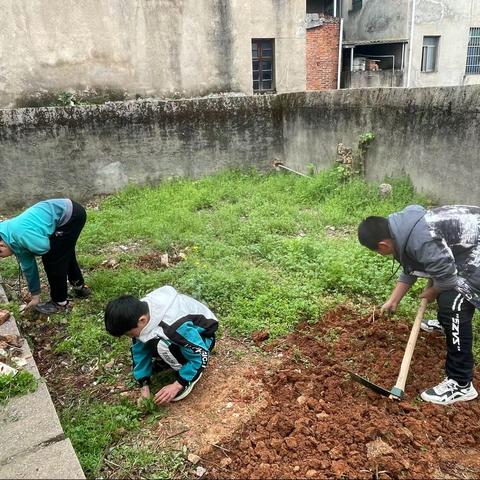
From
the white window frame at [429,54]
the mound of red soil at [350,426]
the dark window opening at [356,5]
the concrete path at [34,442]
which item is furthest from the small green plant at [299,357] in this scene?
the dark window opening at [356,5]

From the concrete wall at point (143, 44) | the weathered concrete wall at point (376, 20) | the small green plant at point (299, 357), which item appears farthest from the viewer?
the weathered concrete wall at point (376, 20)

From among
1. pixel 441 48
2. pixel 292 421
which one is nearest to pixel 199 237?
pixel 292 421

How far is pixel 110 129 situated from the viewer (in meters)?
8.06

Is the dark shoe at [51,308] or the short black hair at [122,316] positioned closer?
the short black hair at [122,316]

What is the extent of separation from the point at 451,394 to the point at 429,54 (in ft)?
61.3

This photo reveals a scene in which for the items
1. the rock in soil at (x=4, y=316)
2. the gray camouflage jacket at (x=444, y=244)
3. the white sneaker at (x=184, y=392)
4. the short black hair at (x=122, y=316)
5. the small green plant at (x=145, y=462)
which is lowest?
the small green plant at (x=145, y=462)

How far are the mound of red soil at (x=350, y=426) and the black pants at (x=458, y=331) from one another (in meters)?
0.22

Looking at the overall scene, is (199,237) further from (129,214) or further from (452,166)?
(452,166)

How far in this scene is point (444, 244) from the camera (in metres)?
2.59

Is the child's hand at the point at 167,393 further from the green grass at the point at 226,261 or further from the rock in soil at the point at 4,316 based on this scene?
the rock in soil at the point at 4,316

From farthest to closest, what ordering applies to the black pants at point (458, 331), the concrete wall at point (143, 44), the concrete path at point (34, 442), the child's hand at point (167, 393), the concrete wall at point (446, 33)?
1. the concrete wall at point (446, 33)
2. the concrete wall at point (143, 44)
3. the child's hand at point (167, 393)
4. the black pants at point (458, 331)
5. the concrete path at point (34, 442)

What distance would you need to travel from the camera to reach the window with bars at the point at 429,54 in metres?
17.4

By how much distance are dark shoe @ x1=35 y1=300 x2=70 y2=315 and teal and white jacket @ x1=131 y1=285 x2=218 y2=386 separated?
1730 mm

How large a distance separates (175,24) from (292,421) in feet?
34.8
